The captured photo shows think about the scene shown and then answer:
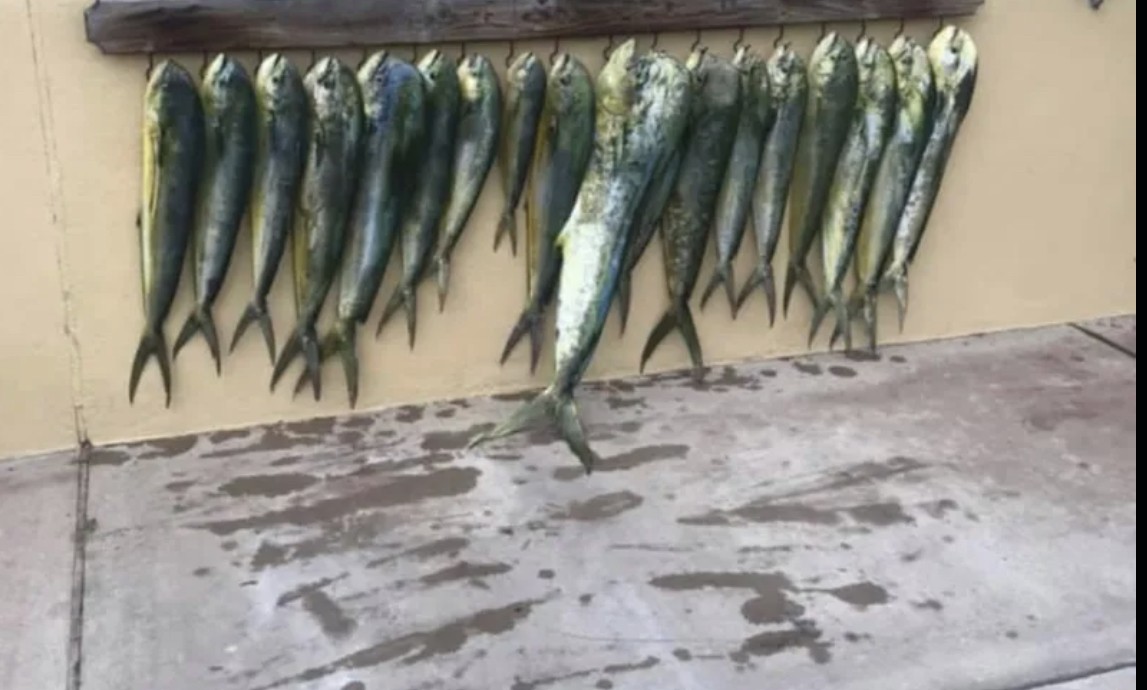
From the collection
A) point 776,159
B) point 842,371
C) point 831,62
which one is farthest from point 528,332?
point 831,62

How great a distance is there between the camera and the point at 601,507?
118 inches

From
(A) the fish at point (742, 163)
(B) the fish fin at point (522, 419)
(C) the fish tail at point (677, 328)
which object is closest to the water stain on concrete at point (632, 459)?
(B) the fish fin at point (522, 419)

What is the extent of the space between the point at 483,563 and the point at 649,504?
1.39 feet

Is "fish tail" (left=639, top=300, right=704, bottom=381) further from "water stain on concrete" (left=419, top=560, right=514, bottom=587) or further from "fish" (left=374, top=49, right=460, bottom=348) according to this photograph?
"water stain on concrete" (left=419, top=560, right=514, bottom=587)

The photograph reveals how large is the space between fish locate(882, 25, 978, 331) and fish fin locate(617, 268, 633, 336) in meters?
0.71

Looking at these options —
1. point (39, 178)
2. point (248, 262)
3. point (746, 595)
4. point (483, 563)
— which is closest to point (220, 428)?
point (248, 262)

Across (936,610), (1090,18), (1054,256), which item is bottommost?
(936,610)

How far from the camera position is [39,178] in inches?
120

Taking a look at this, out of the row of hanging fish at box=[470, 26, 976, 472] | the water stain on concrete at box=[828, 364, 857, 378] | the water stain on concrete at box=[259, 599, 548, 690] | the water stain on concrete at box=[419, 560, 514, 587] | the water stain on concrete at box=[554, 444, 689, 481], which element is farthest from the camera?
the water stain on concrete at box=[828, 364, 857, 378]

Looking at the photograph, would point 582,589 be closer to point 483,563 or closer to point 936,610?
point 483,563

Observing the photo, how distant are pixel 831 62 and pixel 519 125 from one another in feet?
2.61

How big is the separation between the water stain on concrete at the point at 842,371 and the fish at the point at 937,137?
0.76 ft

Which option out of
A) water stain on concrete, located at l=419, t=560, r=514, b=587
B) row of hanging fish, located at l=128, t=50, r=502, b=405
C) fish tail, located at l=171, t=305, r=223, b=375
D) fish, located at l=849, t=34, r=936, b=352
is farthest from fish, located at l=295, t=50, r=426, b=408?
fish, located at l=849, t=34, r=936, b=352

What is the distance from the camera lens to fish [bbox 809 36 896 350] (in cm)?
348
